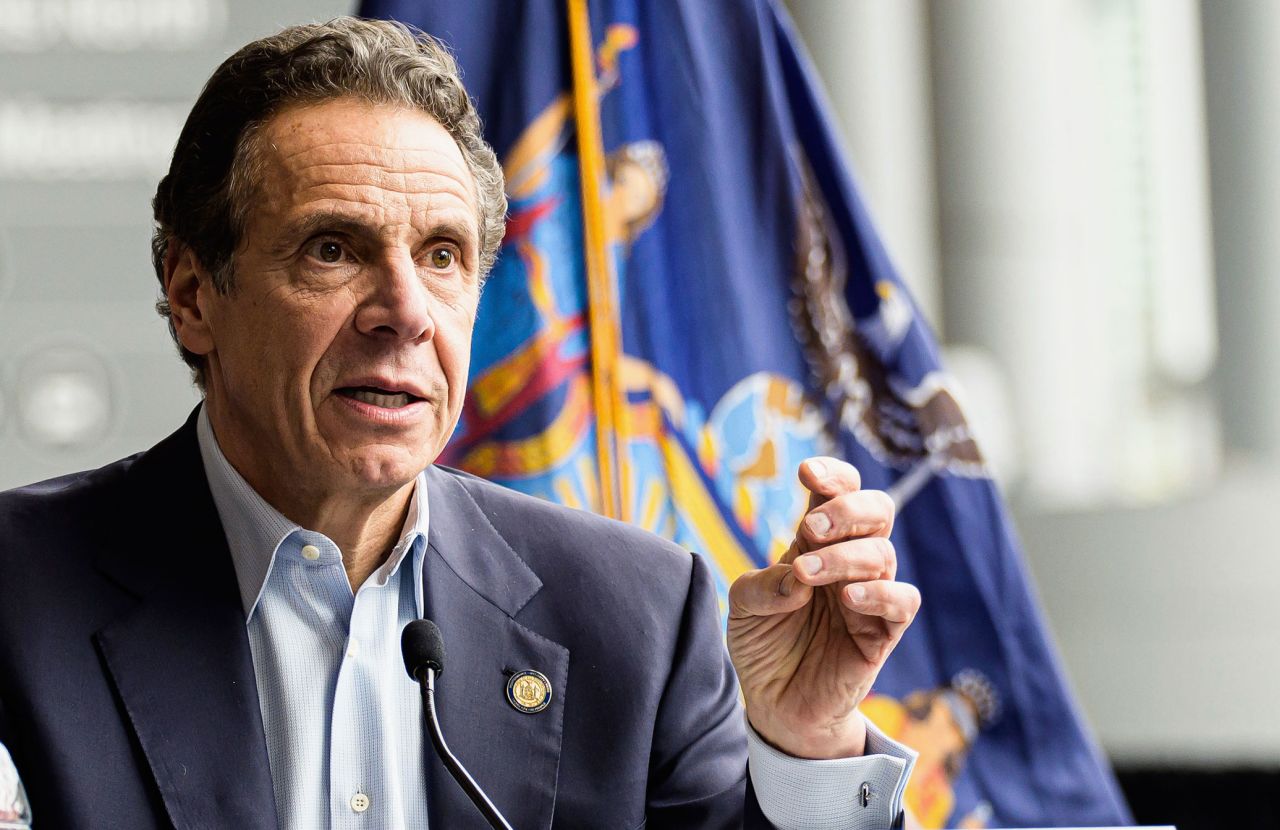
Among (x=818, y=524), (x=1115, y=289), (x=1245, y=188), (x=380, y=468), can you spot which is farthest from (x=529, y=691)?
(x=1245, y=188)

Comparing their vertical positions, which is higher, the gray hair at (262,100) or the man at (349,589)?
the gray hair at (262,100)

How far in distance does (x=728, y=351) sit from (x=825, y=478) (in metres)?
0.93

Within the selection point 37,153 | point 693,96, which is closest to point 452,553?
point 693,96

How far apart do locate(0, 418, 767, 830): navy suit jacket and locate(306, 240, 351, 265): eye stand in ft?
1.03

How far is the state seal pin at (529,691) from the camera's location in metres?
1.59

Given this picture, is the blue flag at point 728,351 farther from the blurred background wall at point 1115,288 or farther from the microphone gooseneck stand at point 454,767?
the microphone gooseneck stand at point 454,767

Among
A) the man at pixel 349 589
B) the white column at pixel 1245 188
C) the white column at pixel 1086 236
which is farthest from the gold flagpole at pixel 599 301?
the white column at pixel 1245 188

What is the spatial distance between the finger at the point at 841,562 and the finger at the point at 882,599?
1 cm

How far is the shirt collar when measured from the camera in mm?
1548

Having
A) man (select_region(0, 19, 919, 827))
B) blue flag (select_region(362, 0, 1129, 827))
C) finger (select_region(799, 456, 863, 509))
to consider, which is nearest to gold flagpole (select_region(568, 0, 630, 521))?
blue flag (select_region(362, 0, 1129, 827))

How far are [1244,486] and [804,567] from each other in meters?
1.92

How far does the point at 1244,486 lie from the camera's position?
9.52 feet

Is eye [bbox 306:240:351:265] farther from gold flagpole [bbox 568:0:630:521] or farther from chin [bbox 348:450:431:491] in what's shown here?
gold flagpole [bbox 568:0:630:521]

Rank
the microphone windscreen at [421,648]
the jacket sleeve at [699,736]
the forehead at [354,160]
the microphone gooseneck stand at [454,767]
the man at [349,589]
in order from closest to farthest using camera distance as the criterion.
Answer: the microphone gooseneck stand at [454,767]
the microphone windscreen at [421,648]
the man at [349,589]
the forehead at [354,160]
the jacket sleeve at [699,736]
